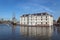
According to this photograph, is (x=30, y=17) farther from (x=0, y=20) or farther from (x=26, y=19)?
(x=0, y=20)

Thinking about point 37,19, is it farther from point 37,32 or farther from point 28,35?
point 28,35

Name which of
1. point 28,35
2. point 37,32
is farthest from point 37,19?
point 28,35

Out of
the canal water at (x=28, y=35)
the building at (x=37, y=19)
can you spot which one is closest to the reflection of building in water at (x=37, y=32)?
the canal water at (x=28, y=35)

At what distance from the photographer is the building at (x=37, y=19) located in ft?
295

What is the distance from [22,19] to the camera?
104 m

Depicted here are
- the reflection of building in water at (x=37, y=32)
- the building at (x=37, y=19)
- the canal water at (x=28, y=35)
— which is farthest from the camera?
the building at (x=37, y=19)

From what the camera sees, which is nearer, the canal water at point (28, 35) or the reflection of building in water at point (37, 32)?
the canal water at point (28, 35)

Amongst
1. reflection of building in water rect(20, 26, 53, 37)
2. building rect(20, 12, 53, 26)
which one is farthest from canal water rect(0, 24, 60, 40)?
building rect(20, 12, 53, 26)

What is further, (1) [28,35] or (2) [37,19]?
(2) [37,19]

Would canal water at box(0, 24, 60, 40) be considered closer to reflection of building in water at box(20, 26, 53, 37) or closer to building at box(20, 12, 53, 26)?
reflection of building in water at box(20, 26, 53, 37)

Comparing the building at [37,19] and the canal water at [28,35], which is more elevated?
the building at [37,19]

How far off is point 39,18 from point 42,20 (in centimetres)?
306

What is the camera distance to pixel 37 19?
94562mm

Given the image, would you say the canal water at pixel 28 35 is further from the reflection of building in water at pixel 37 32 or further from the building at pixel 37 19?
the building at pixel 37 19
